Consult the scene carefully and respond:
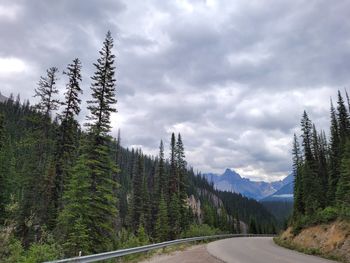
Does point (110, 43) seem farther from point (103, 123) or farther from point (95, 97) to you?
point (103, 123)

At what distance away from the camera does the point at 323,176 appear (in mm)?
68750

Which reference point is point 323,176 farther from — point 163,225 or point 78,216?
point 78,216

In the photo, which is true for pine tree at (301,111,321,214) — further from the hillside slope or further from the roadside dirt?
the roadside dirt

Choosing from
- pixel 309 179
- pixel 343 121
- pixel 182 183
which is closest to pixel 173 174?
pixel 182 183

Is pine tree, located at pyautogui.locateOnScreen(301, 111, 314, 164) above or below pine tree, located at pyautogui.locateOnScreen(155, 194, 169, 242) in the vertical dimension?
above

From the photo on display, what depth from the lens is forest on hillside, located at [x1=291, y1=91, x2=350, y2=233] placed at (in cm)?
3699

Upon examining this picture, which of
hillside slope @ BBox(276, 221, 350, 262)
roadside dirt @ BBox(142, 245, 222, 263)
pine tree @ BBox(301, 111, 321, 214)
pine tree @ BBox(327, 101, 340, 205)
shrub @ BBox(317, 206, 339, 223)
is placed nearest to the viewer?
roadside dirt @ BBox(142, 245, 222, 263)

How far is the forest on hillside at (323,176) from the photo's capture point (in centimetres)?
3699

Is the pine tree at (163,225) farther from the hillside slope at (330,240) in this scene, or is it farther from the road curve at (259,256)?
the road curve at (259,256)

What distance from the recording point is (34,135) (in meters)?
27.3

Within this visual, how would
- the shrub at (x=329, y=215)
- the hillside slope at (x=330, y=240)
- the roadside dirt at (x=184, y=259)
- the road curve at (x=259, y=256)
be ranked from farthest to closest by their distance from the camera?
1. the shrub at (x=329, y=215)
2. the hillside slope at (x=330, y=240)
3. the road curve at (x=259, y=256)
4. the roadside dirt at (x=184, y=259)

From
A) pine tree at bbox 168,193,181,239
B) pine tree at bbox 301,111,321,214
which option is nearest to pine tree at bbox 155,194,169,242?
pine tree at bbox 168,193,181,239

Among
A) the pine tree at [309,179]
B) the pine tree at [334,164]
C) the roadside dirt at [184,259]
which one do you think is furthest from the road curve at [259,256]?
the pine tree at [334,164]

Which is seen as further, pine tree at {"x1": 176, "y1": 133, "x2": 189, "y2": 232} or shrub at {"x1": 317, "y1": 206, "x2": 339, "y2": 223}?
pine tree at {"x1": 176, "y1": 133, "x2": 189, "y2": 232}
